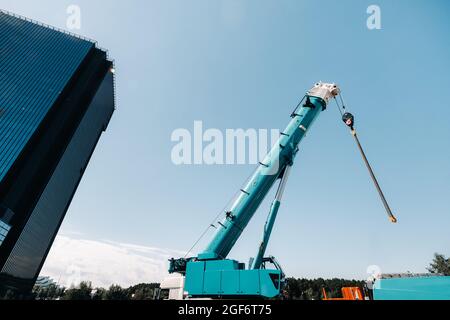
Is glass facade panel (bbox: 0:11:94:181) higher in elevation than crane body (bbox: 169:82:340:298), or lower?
higher

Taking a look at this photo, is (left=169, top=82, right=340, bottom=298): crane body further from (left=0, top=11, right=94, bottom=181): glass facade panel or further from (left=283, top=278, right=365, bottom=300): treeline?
(left=283, top=278, right=365, bottom=300): treeline

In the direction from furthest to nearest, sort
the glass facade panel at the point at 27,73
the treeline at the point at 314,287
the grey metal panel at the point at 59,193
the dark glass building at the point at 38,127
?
1. the treeline at the point at 314,287
2. the grey metal panel at the point at 59,193
3. the dark glass building at the point at 38,127
4. the glass facade panel at the point at 27,73

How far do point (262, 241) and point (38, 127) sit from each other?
60.0 meters

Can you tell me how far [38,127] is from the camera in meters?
52.9

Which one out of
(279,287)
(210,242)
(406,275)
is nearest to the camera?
(406,275)

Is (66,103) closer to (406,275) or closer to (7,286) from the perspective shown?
(7,286)

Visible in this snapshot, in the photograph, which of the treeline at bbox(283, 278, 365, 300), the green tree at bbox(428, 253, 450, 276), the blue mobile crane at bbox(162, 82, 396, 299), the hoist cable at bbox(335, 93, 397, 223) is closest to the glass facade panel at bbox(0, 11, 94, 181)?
the blue mobile crane at bbox(162, 82, 396, 299)

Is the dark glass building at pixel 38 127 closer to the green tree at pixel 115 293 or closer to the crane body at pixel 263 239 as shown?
the green tree at pixel 115 293

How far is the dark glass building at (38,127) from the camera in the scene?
51531 mm

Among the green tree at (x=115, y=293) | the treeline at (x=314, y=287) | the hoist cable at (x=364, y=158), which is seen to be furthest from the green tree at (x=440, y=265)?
the green tree at (x=115, y=293)

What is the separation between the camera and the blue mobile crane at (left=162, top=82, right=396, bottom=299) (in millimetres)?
10414

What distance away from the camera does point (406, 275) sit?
873cm
